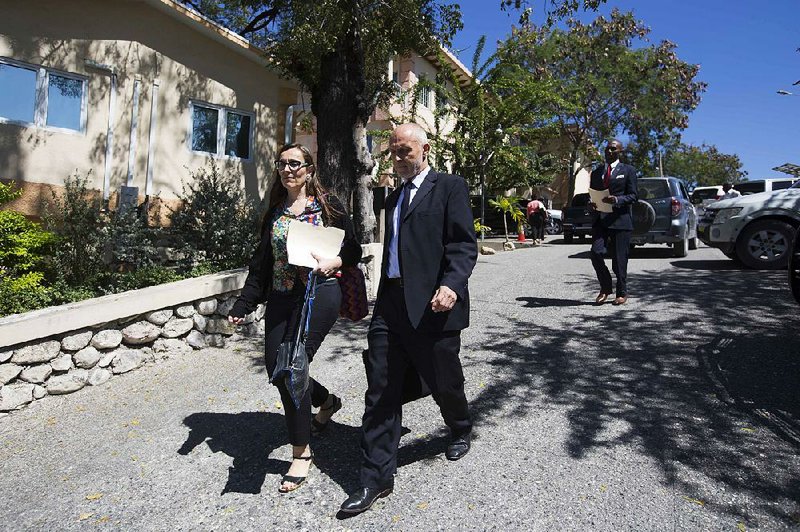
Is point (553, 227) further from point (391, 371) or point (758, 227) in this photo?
point (391, 371)

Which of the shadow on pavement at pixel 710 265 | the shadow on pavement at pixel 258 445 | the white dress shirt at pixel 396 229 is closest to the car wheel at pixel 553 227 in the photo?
the shadow on pavement at pixel 710 265

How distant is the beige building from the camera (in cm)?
880

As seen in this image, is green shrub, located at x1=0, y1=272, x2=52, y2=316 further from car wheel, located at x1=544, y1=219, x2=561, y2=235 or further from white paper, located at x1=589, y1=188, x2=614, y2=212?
car wheel, located at x1=544, y1=219, x2=561, y2=235

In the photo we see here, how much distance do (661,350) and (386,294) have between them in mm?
3502

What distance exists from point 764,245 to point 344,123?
288 inches

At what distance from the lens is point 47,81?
903cm

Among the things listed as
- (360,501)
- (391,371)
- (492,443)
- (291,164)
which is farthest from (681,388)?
(291,164)

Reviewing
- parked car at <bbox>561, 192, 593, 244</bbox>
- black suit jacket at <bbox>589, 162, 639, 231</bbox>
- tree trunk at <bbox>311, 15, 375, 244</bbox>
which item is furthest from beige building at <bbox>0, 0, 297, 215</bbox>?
parked car at <bbox>561, 192, 593, 244</bbox>

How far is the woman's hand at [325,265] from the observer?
3.26 metres

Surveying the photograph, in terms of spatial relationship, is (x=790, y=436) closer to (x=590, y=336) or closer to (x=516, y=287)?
(x=590, y=336)

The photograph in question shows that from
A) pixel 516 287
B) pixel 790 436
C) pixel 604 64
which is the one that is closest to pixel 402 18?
pixel 516 287

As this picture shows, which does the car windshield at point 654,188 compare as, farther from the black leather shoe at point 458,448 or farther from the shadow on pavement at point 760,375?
the black leather shoe at point 458,448

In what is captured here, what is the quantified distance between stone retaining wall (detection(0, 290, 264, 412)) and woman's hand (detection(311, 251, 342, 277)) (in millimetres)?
3091

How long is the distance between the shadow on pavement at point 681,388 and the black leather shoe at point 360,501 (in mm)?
1251
